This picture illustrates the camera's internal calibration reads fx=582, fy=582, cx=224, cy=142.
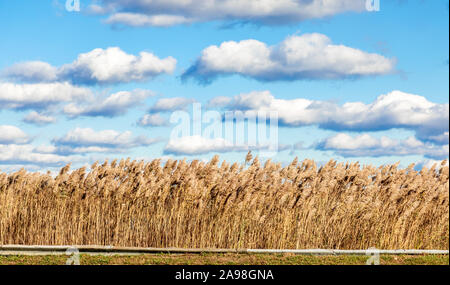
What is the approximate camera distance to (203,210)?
13.1 metres

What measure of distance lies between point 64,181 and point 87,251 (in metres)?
1.78

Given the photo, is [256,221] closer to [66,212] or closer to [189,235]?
[189,235]

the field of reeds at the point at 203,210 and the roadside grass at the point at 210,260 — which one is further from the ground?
the field of reeds at the point at 203,210

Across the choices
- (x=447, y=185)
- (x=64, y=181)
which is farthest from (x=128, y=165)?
(x=447, y=185)

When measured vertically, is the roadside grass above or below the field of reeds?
below

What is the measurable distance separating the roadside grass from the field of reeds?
468 mm

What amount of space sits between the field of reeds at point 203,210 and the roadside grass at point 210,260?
1.53ft

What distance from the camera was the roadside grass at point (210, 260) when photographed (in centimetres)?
1199

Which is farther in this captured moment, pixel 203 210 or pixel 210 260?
pixel 203 210

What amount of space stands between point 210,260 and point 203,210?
1.31 metres

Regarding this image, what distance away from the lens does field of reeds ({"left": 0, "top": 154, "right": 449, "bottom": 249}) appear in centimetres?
1309
